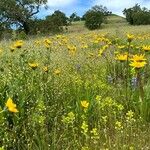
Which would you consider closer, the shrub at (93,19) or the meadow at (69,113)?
the meadow at (69,113)

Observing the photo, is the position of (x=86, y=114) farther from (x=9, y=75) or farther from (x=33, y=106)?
(x=9, y=75)

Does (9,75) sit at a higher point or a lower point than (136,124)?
higher

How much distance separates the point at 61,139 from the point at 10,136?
496mm

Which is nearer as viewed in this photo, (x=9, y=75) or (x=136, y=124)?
(x=136, y=124)

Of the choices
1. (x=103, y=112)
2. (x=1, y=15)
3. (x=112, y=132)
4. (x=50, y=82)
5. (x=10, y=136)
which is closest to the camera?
(x=10, y=136)

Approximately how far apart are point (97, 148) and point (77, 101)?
1.00 m

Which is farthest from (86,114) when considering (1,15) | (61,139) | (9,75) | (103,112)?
(1,15)

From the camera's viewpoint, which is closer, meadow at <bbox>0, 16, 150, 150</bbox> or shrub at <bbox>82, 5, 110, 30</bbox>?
meadow at <bbox>0, 16, 150, 150</bbox>

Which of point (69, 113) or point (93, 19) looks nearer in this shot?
point (69, 113)

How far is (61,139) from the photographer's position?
170 inches

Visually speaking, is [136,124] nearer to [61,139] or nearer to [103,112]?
[103,112]

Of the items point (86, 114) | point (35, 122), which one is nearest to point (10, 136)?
point (35, 122)

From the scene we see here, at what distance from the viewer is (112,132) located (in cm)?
466

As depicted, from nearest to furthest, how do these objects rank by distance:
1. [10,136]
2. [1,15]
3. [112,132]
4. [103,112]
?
[10,136] < [112,132] < [103,112] < [1,15]
